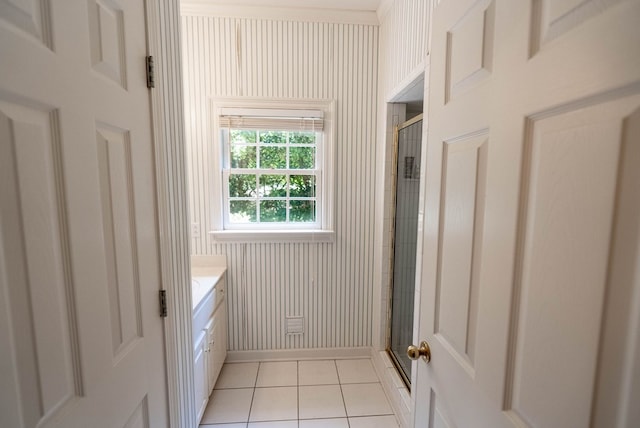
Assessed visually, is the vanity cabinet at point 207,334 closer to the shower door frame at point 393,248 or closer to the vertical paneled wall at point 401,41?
the shower door frame at point 393,248

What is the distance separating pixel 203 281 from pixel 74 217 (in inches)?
58.7

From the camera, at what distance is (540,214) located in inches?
20.3

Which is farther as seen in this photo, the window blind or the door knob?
the window blind

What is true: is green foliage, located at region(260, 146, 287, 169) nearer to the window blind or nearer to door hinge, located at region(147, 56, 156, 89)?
the window blind

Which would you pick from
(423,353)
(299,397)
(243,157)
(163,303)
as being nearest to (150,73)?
(163,303)

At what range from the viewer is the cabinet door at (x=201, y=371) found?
5.17 ft

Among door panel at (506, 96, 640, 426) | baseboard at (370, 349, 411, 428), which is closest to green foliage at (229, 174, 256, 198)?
baseboard at (370, 349, 411, 428)

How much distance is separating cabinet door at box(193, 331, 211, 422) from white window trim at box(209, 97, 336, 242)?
841mm

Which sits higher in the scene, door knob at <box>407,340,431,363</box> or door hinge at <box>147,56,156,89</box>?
door hinge at <box>147,56,156,89</box>

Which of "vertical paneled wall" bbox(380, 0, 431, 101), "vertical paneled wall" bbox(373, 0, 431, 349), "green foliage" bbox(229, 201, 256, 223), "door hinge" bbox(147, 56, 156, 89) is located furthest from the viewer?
"green foliage" bbox(229, 201, 256, 223)

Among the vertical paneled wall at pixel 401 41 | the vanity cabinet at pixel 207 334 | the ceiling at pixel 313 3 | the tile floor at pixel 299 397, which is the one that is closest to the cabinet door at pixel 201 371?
the vanity cabinet at pixel 207 334

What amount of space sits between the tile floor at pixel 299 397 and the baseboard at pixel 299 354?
1.7 inches

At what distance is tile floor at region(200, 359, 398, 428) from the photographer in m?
1.79

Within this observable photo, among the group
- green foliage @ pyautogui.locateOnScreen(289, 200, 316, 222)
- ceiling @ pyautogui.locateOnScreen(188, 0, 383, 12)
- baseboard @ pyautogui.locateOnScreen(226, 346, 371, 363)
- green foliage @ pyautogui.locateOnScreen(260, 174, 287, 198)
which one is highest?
ceiling @ pyautogui.locateOnScreen(188, 0, 383, 12)
